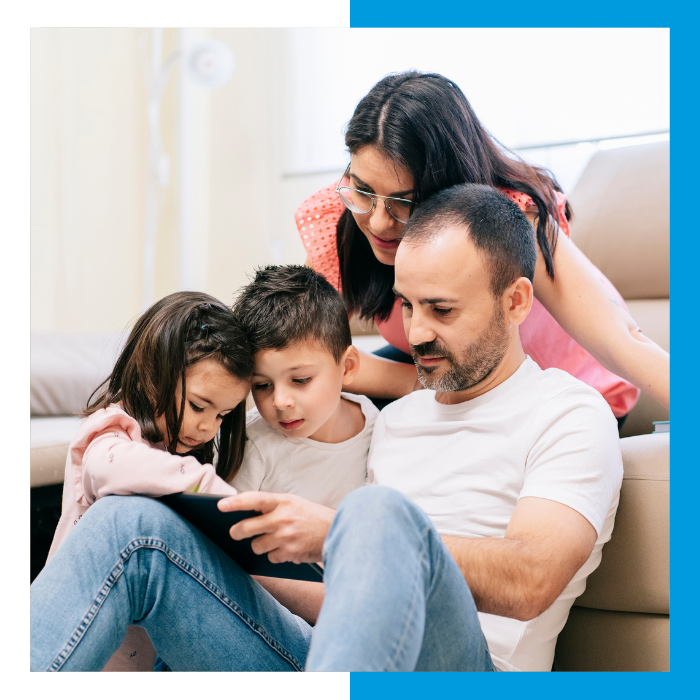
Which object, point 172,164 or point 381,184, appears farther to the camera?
point 172,164

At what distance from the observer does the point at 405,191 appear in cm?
112

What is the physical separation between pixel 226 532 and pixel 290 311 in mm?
363

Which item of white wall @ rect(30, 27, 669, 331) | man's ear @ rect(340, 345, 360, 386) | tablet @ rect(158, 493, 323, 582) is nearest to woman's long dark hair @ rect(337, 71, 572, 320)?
man's ear @ rect(340, 345, 360, 386)

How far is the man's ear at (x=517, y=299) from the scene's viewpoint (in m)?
1.00

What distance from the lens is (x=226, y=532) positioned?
832 millimetres

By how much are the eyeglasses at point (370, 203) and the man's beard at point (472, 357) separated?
0.79ft

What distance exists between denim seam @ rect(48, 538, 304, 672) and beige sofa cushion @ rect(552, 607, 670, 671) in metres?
0.37

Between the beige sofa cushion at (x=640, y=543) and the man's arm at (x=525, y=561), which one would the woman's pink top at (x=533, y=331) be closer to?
the beige sofa cushion at (x=640, y=543)

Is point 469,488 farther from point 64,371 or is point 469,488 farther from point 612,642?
point 64,371

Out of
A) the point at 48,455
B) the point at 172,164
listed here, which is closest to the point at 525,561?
the point at 48,455

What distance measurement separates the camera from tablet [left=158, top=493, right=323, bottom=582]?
790 mm

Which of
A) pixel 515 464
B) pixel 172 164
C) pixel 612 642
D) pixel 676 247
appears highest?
pixel 172 164
